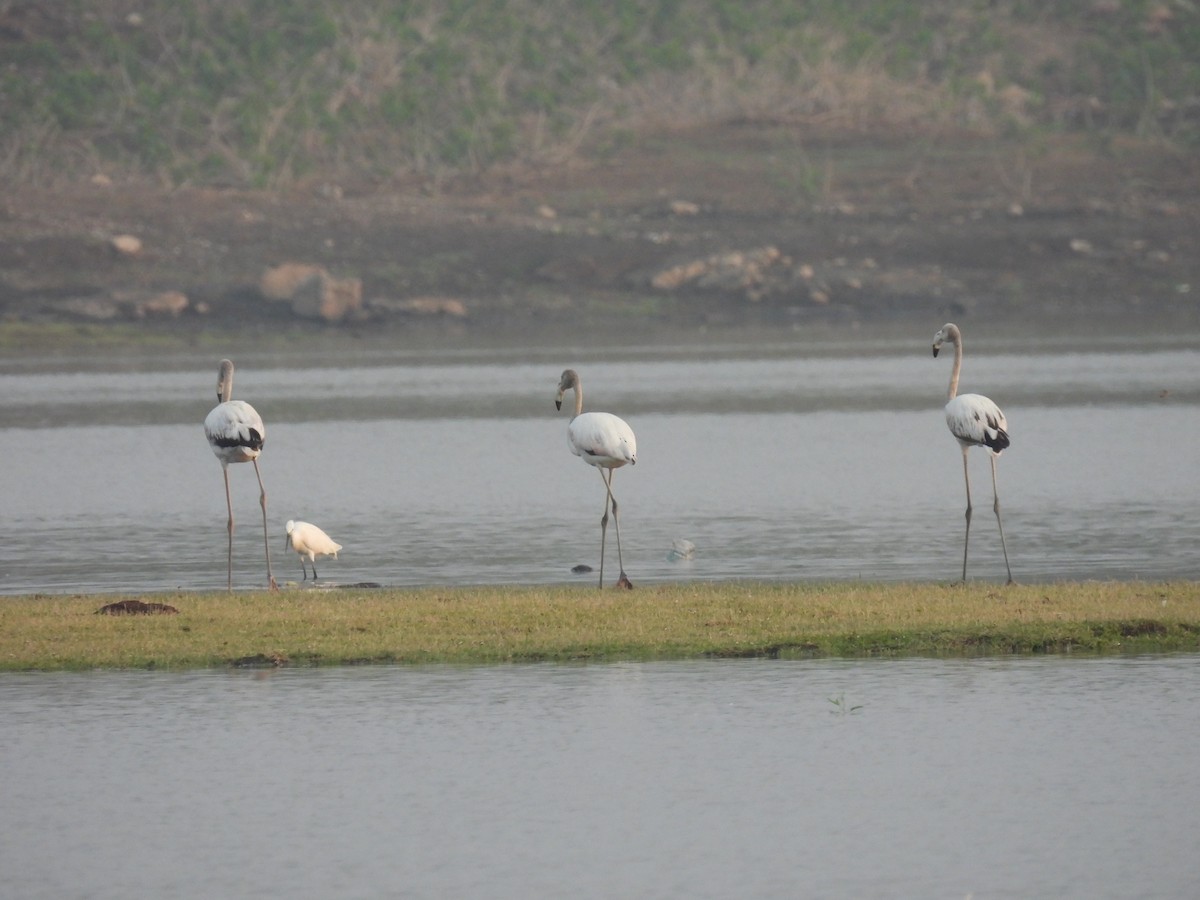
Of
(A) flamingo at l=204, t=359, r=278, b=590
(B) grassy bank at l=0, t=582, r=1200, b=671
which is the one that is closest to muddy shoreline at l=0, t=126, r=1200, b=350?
(A) flamingo at l=204, t=359, r=278, b=590

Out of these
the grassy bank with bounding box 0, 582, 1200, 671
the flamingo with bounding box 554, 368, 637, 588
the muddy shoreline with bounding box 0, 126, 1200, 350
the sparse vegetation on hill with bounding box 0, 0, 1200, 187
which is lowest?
the grassy bank with bounding box 0, 582, 1200, 671

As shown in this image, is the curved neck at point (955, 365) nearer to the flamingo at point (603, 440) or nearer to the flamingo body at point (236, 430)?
the flamingo at point (603, 440)

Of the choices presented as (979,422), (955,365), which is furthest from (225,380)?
(979,422)

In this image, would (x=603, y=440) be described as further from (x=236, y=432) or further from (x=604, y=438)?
(x=236, y=432)

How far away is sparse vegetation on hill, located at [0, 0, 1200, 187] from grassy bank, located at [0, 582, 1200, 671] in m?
46.8

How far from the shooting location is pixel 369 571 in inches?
738

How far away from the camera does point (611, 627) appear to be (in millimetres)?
14094

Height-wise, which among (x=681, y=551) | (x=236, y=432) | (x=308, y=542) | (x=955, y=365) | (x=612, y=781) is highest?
(x=955, y=365)

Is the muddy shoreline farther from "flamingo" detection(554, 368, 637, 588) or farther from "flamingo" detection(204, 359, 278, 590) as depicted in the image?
"flamingo" detection(554, 368, 637, 588)

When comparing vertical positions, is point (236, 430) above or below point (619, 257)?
below

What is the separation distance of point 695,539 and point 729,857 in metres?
11.3

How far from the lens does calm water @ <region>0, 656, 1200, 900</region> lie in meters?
9.32

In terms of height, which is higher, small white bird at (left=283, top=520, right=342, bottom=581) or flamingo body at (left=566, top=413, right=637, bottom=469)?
flamingo body at (left=566, top=413, right=637, bottom=469)

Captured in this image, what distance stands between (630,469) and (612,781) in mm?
17580
